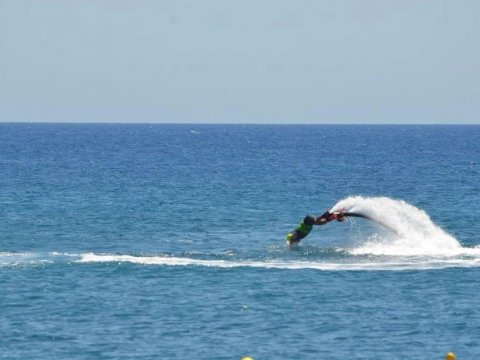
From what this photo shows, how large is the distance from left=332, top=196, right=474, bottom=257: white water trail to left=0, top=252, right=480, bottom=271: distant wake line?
87.6 inches

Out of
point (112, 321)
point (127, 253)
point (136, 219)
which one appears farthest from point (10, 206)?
point (112, 321)

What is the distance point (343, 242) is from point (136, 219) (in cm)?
1958

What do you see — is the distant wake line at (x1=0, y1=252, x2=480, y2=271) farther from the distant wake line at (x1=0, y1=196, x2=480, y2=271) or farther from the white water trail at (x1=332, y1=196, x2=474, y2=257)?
the white water trail at (x1=332, y1=196, x2=474, y2=257)

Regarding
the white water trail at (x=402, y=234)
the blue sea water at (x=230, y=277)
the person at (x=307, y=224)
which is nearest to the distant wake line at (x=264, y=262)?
the blue sea water at (x=230, y=277)

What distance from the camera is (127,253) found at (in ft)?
214

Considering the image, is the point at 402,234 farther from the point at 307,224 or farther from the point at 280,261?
the point at 280,261

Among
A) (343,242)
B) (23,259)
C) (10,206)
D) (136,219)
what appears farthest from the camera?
(10,206)

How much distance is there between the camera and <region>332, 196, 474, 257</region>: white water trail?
6550cm

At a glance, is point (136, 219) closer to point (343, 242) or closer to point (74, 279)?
point (343, 242)

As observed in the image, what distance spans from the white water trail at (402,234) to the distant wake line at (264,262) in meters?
2.23

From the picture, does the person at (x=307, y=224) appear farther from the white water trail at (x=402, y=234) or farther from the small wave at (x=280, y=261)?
the small wave at (x=280, y=261)

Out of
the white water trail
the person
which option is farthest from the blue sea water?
the person

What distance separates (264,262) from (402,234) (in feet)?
38.7

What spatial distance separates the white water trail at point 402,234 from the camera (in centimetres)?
6550
